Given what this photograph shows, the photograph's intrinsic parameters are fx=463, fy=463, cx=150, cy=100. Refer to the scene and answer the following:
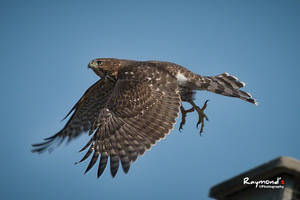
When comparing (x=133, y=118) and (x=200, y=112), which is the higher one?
(x=200, y=112)

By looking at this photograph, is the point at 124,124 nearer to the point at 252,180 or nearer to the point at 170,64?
the point at 170,64

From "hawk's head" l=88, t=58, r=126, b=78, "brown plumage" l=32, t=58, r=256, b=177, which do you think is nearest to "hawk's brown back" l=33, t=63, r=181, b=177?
"brown plumage" l=32, t=58, r=256, b=177

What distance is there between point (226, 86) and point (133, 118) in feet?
8.61

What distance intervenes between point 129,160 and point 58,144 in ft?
9.56

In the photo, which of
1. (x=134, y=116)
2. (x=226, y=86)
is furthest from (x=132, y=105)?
(x=226, y=86)

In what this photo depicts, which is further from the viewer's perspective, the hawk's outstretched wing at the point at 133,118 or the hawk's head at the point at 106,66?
the hawk's head at the point at 106,66

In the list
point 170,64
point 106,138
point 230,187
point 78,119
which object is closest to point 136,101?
point 106,138

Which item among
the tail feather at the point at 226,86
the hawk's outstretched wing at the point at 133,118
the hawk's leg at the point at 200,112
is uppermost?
the tail feather at the point at 226,86

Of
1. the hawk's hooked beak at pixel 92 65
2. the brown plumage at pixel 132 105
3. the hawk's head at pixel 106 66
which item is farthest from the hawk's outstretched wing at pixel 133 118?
the hawk's hooked beak at pixel 92 65

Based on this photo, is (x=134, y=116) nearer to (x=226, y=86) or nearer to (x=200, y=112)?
(x=200, y=112)

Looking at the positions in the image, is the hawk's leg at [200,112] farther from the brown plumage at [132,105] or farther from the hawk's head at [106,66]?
the hawk's head at [106,66]

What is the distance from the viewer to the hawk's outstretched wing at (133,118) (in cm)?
697

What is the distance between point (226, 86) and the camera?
30.5ft

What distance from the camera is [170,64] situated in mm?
8797
